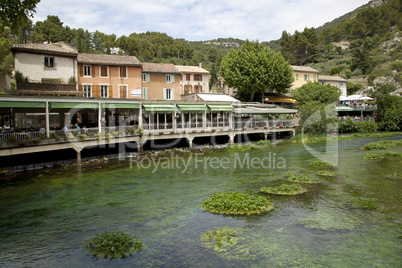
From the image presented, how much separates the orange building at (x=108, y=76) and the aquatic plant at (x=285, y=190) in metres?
29.1

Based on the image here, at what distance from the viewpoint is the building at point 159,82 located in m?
43.8

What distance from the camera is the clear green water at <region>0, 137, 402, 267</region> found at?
907 cm

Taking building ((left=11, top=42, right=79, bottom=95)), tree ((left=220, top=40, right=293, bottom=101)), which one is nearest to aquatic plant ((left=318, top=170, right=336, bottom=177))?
building ((left=11, top=42, right=79, bottom=95))

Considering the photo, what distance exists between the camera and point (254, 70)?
4919cm

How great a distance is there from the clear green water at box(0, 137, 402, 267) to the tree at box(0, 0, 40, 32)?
1006cm

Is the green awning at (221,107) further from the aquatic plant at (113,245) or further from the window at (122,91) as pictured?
the aquatic plant at (113,245)

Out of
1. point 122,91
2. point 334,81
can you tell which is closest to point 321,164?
point 122,91

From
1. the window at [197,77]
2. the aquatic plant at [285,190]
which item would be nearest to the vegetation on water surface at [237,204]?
the aquatic plant at [285,190]

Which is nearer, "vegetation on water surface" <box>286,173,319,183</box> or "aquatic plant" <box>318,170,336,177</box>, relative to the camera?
"vegetation on water surface" <box>286,173,319,183</box>

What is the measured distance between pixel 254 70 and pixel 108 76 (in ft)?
79.8

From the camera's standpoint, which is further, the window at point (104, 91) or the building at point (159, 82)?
the building at point (159, 82)

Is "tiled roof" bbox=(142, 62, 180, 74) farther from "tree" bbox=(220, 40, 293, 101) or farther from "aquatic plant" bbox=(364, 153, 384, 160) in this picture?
"aquatic plant" bbox=(364, 153, 384, 160)

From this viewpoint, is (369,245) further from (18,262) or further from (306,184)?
(18,262)

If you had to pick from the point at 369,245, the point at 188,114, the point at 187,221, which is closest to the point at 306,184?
the point at 369,245
